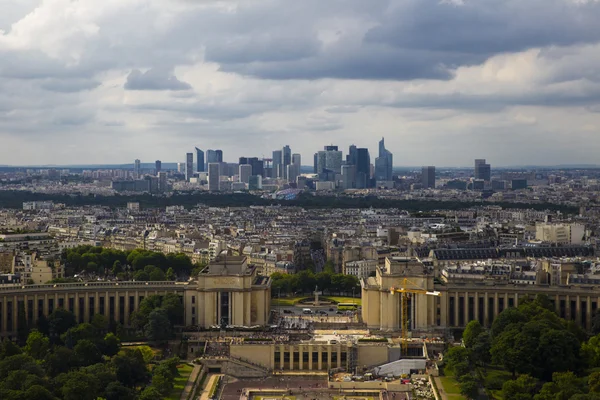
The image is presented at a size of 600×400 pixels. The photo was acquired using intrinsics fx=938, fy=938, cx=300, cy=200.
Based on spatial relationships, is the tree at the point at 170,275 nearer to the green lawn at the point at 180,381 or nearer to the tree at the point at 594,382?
the green lawn at the point at 180,381

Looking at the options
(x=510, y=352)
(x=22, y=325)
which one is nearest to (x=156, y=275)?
(x=22, y=325)

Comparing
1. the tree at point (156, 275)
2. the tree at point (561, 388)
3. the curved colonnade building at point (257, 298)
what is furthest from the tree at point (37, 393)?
the tree at point (156, 275)

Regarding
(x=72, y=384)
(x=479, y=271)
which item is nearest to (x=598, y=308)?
(x=479, y=271)

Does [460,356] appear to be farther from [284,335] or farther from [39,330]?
[39,330]

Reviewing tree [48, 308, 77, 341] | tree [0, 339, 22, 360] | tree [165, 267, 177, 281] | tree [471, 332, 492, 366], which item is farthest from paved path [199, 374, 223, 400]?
tree [165, 267, 177, 281]

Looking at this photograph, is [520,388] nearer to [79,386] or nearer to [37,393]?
[79,386]

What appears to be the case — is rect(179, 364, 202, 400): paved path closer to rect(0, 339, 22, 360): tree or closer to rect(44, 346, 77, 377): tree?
rect(44, 346, 77, 377): tree

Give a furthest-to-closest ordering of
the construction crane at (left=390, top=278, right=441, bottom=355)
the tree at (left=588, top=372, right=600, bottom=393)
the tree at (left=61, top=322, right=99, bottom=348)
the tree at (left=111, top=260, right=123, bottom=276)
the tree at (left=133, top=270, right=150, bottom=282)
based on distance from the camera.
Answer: the tree at (left=111, top=260, right=123, bottom=276) < the tree at (left=133, top=270, right=150, bottom=282) < the construction crane at (left=390, top=278, right=441, bottom=355) < the tree at (left=61, top=322, right=99, bottom=348) < the tree at (left=588, top=372, right=600, bottom=393)

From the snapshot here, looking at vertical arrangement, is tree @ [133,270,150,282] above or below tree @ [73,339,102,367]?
above
